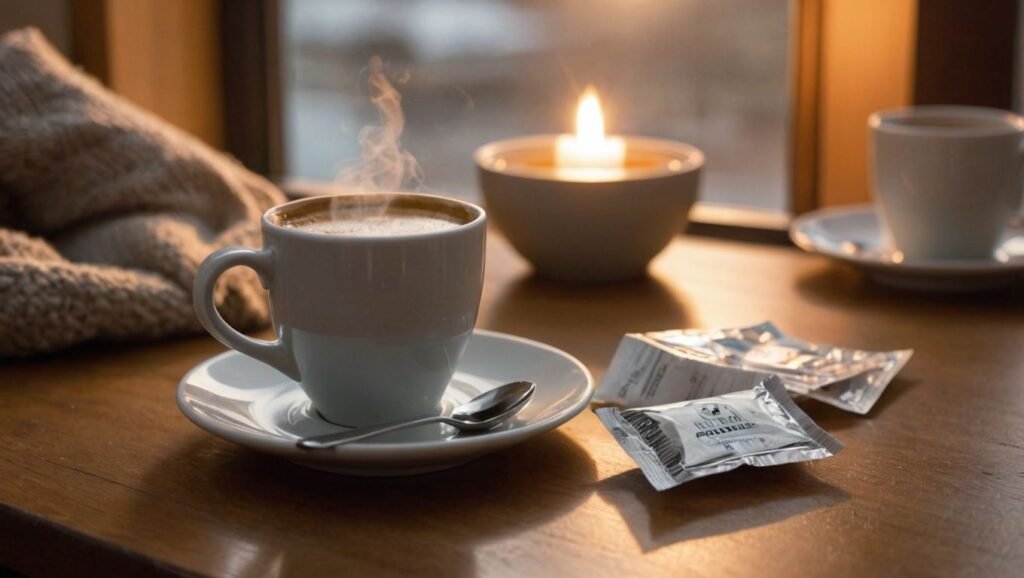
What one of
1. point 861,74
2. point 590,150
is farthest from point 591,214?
point 861,74

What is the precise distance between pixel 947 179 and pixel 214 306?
0.67 meters

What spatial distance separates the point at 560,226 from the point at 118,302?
41 cm

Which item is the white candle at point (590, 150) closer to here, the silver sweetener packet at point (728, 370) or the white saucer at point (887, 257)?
the white saucer at point (887, 257)

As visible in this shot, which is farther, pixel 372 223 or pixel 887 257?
pixel 887 257

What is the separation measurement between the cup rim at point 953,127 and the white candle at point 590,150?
24cm

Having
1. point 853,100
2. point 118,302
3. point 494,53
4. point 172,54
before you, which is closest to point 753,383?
point 118,302

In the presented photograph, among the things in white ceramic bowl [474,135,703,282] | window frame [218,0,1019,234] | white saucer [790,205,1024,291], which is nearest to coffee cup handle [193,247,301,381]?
white ceramic bowl [474,135,703,282]

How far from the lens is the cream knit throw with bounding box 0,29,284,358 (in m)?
0.94

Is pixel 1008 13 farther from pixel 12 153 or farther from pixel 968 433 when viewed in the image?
pixel 12 153

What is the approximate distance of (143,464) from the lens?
0.70 m

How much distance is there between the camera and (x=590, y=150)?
1134mm

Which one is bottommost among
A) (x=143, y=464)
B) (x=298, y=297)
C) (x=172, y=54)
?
(x=143, y=464)

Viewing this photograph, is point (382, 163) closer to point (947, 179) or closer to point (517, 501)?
point (517, 501)

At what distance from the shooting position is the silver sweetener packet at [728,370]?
0.79m
